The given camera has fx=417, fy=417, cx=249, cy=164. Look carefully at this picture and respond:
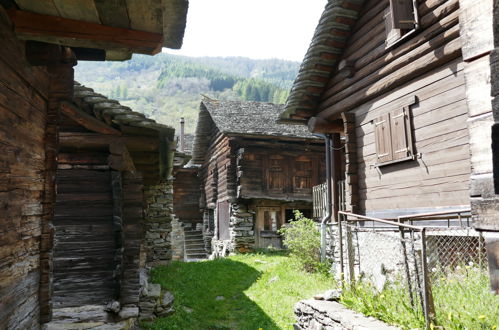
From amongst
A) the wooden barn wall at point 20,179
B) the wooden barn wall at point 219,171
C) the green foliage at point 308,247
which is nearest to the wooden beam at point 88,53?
the wooden barn wall at point 20,179

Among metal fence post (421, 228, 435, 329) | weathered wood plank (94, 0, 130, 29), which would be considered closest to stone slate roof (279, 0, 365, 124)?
metal fence post (421, 228, 435, 329)

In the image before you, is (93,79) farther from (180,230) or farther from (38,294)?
(38,294)

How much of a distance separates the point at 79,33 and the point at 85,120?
272 centimetres

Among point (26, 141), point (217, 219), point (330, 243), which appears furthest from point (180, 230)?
point (26, 141)

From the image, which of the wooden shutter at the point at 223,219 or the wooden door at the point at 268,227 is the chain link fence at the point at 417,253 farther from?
the wooden shutter at the point at 223,219

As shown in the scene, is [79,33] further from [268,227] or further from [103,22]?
[268,227]

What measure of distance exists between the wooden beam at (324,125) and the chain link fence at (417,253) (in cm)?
235

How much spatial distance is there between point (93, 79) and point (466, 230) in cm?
16228

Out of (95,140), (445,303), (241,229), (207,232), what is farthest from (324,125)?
(207,232)

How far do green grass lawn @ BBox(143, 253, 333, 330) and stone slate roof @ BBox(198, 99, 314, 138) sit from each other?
5689mm

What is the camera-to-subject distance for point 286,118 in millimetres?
11984

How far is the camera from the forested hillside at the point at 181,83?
10206 centimetres

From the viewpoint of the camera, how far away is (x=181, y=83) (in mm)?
122688

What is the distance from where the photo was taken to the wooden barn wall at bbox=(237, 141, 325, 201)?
18734 millimetres
